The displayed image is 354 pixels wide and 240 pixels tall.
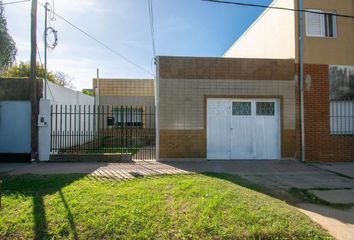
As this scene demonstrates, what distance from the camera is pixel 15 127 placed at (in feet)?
35.1

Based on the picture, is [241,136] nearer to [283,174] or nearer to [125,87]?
[283,174]

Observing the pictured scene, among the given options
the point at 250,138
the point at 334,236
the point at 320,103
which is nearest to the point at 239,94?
the point at 250,138

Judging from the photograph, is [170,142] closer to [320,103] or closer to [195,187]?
[195,187]

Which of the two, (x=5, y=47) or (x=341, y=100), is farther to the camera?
(x=341, y=100)

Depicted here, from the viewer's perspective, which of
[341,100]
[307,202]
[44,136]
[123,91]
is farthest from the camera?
[123,91]

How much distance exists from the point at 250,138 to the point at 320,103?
10.1ft

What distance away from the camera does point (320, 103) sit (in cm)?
1141

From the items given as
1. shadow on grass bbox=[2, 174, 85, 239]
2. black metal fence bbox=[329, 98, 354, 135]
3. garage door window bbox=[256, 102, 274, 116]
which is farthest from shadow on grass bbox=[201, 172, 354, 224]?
black metal fence bbox=[329, 98, 354, 135]

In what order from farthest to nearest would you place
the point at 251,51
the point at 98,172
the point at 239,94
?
the point at 251,51 → the point at 239,94 → the point at 98,172

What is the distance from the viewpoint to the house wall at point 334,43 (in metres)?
11.5

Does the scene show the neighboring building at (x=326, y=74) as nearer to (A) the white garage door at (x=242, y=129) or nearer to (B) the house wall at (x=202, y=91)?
(B) the house wall at (x=202, y=91)

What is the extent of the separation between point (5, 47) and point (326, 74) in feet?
40.8

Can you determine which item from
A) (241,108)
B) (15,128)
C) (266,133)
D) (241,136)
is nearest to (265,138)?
(266,133)

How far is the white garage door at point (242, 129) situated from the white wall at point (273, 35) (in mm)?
2620
